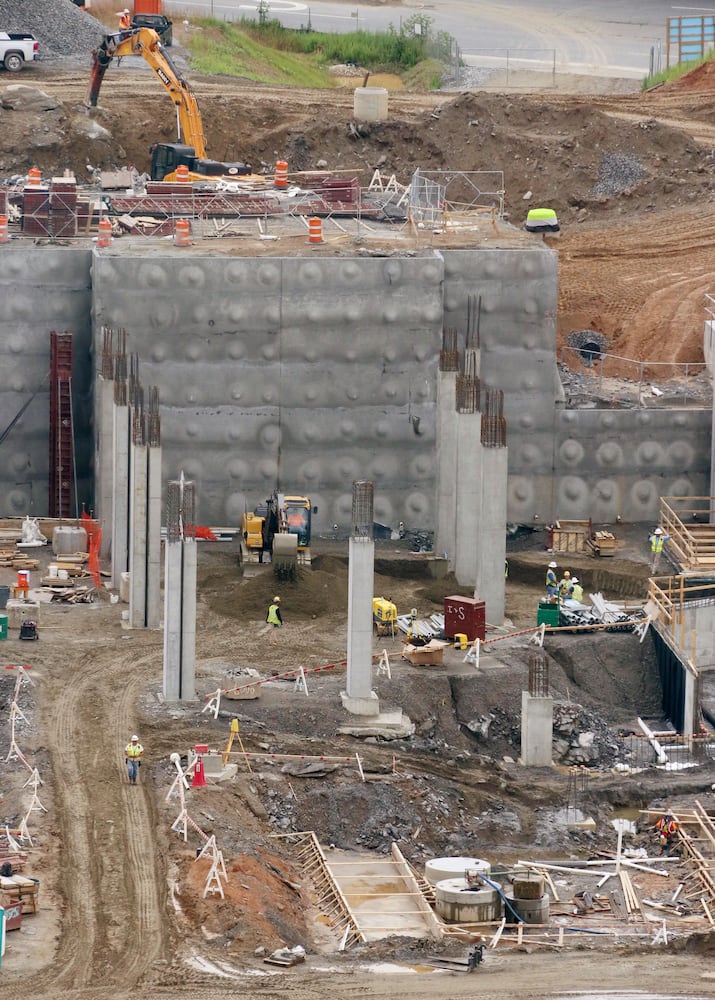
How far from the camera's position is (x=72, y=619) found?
63.6 m

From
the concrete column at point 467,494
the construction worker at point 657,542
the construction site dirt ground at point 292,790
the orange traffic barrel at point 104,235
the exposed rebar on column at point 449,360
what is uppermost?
the orange traffic barrel at point 104,235

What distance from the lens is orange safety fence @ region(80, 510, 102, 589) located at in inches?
2630

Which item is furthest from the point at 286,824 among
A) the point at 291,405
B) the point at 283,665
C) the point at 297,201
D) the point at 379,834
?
the point at 297,201

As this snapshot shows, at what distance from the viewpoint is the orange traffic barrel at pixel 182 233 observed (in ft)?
235

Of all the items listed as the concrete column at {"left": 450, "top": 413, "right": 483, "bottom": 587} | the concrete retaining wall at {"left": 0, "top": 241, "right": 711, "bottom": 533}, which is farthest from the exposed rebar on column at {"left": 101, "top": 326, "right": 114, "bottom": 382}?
the concrete column at {"left": 450, "top": 413, "right": 483, "bottom": 587}

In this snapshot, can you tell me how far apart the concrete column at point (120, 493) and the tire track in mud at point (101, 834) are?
15.7 ft

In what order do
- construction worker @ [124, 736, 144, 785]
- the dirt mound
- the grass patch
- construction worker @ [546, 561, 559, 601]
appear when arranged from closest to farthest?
construction worker @ [124, 736, 144, 785] < construction worker @ [546, 561, 559, 601] < the dirt mound < the grass patch

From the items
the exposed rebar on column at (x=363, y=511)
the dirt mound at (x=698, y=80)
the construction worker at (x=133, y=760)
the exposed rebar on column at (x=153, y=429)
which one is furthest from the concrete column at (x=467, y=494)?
the dirt mound at (x=698, y=80)

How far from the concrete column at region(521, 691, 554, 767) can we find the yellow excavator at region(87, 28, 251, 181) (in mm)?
25723

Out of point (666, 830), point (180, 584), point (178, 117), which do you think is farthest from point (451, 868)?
point (178, 117)

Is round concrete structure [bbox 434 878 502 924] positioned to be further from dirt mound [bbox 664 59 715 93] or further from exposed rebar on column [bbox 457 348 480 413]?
dirt mound [bbox 664 59 715 93]

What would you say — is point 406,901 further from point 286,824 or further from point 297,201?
point 297,201

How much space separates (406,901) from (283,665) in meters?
11.3

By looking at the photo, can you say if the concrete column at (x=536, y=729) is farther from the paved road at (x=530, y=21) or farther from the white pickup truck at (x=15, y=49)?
the paved road at (x=530, y=21)
